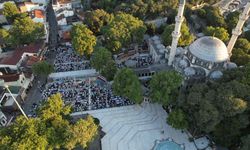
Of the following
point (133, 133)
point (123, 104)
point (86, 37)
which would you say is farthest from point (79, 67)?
point (133, 133)

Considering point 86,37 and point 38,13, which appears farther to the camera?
point 38,13

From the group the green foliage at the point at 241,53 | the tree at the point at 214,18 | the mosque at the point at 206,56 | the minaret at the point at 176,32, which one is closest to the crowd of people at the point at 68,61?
the minaret at the point at 176,32

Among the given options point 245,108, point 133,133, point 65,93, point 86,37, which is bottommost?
point 133,133

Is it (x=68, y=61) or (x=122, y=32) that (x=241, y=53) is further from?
(x=68, y=61)

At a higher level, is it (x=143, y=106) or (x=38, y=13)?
(x=38, y=13)

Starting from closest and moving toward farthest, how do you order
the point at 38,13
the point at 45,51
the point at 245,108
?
the point at 245,108, the point at 45,51, the point at 38,13

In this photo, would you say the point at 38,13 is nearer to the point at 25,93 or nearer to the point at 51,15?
the point at 51,15

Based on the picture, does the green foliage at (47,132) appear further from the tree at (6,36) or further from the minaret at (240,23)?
the minaret at (240,23)
